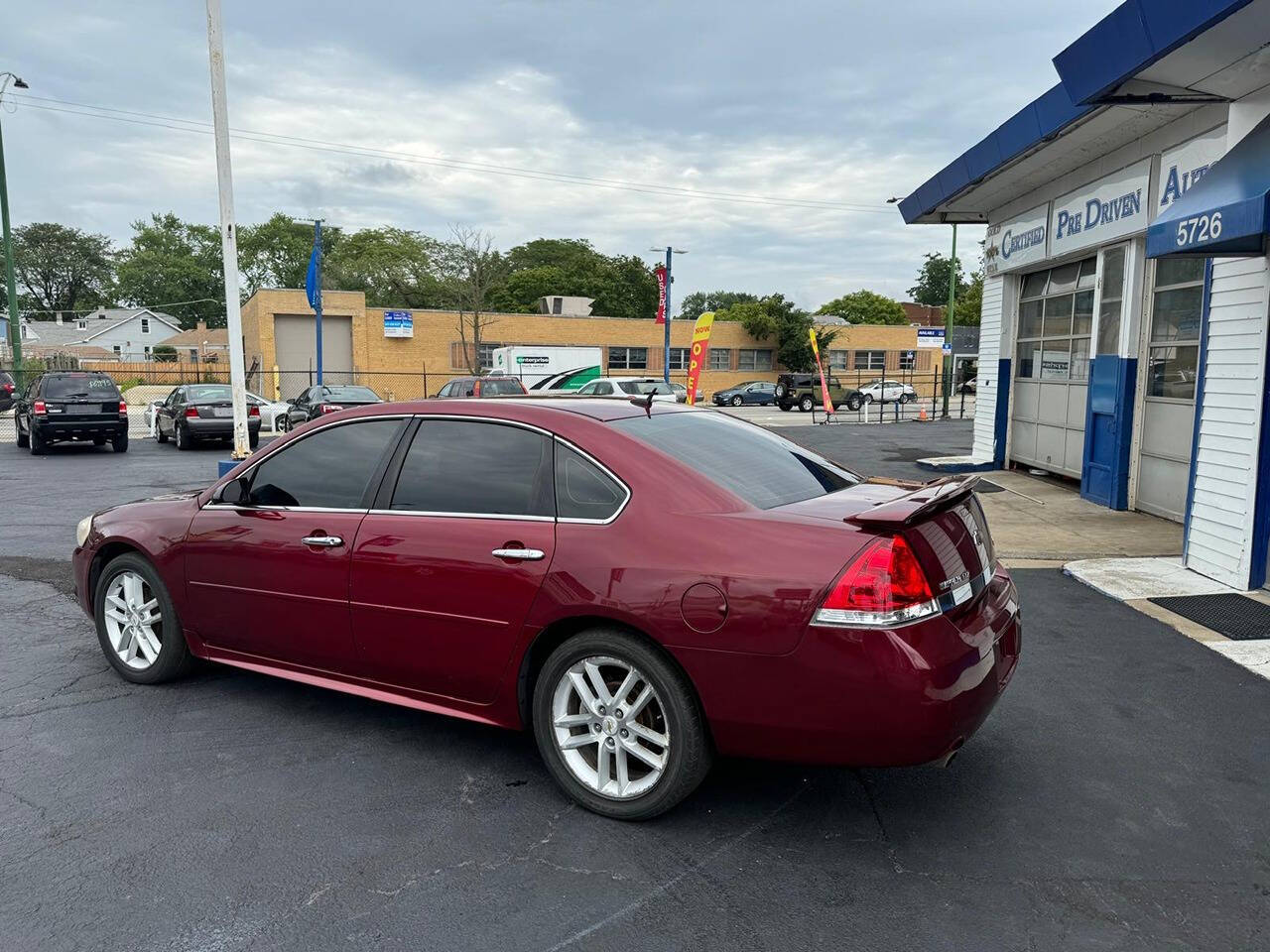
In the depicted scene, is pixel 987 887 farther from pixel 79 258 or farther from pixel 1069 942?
pixel 79 258

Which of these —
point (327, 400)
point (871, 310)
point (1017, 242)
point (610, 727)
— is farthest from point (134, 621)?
point (871, 310)

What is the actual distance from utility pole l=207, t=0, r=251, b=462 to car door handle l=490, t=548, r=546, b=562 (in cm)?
919

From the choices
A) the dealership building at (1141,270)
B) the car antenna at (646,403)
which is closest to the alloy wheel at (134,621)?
the car antenna at (646,403)

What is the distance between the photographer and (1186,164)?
9.02 metres

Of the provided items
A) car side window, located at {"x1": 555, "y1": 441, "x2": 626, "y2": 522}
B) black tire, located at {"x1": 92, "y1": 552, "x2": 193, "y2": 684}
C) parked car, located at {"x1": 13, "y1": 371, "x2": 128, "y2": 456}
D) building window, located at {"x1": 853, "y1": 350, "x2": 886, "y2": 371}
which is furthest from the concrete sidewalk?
building window, located at {"x1": 853, "y1": 350, "x2": 886, "y2": 371}

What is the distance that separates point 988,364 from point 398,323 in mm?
33927

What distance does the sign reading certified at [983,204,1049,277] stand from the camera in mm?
12656

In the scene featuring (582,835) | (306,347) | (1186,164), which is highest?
(1186,164)

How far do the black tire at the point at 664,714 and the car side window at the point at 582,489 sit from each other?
0.45 m

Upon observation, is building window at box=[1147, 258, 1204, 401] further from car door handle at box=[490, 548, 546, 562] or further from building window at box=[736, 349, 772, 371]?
building window at box=[736, 349, 772, 371]

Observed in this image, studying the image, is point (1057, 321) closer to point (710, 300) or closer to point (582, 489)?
point (582, 489)

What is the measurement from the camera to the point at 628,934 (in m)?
2.75

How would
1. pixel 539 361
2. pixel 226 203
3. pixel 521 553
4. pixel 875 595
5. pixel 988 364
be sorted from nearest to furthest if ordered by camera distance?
1. pixel 875 595
2. pixel 521 553
3. pixel 226 203
4. pixel 988 364
5. pixel 539 361

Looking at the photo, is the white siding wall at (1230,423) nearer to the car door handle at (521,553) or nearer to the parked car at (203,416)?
the car door handle at (521,553)
